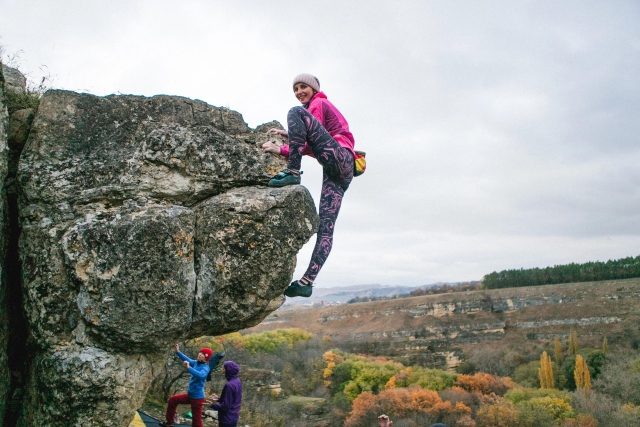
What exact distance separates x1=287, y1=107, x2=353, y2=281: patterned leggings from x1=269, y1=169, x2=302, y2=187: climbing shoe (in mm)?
100

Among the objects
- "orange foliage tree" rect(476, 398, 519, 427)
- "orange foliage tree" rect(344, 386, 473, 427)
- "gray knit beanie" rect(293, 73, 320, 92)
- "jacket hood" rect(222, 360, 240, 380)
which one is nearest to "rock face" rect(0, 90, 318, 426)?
"gray knit beanie" rect(293, 73, 320, 92)

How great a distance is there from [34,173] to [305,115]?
2991 millimetres

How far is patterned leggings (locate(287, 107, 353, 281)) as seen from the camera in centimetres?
572

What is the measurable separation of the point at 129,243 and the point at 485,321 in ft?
317

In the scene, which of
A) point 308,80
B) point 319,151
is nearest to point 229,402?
point 319,151

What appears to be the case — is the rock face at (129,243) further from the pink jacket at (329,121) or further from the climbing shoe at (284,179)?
the pink jacket at (329,121)

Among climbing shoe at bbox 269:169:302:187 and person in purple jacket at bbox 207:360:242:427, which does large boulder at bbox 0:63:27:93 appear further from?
person in purple jacket at bbox 207:360:242:427

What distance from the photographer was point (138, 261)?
498 centimetres

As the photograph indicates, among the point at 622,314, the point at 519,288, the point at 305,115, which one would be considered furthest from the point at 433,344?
the point at 305,115

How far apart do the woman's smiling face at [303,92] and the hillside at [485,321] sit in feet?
228

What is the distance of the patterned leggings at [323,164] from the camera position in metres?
5.72

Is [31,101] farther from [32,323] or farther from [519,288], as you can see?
[519,288]

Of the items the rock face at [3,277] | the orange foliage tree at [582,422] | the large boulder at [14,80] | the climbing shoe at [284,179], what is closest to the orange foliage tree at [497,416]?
the orange foliage tree at [582,422]

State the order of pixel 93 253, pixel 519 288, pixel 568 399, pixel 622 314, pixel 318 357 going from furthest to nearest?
pixel 519 288 → pixel 622 314 → pixel 318 357 → pixel 568 399 → pixel 93 253
